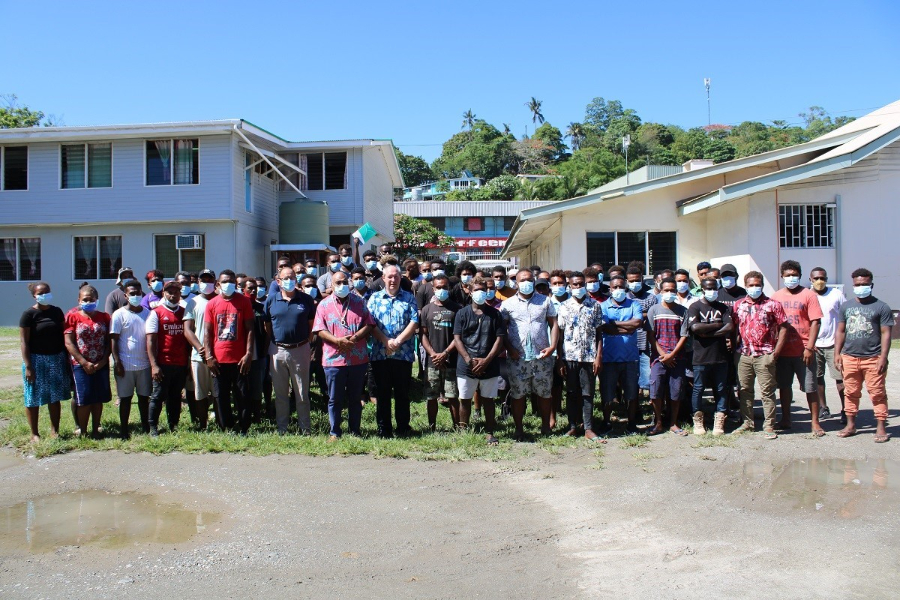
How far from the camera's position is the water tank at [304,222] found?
24578mm

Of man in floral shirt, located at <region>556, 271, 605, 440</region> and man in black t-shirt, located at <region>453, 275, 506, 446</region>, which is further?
man in floral shirt, located at <region>556, 271, 605, 440</region>

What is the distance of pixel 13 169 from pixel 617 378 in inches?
881

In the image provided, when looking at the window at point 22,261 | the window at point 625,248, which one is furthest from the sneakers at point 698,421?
the window at point 22,261

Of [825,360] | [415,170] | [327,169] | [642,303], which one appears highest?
[415,170]

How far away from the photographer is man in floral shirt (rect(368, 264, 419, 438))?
829 cm

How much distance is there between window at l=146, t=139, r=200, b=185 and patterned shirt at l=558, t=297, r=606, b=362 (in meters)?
17.4

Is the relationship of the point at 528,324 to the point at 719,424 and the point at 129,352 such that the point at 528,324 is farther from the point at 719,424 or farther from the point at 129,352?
the point at 129,352

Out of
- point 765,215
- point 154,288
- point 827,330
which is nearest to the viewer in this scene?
point 827,330

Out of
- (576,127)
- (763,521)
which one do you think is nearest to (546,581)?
(763,521)

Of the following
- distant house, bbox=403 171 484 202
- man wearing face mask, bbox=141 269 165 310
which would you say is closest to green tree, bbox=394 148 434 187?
distant house, bbox=403 171 484 202

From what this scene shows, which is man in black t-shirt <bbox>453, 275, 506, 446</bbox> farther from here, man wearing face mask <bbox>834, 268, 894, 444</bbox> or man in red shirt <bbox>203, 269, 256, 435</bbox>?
man wearing face mask <bbox>834, 268, 894, 444</bbox>

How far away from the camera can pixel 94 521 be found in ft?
19.0

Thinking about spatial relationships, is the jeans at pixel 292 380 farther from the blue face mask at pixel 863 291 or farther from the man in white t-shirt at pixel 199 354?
the blue face mask at pixel 863 291

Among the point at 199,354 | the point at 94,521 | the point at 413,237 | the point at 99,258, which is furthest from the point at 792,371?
the point at 413,237
